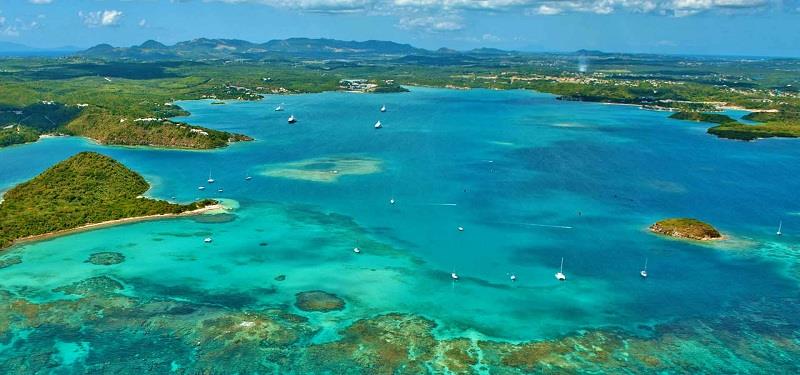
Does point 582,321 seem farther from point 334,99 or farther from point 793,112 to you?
point 334,99

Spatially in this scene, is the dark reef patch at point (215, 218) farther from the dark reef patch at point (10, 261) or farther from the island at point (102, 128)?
the island at point (102, 128)

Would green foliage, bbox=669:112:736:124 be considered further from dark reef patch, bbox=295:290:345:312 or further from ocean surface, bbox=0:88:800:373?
dark reef patch, bbox=295:290:345:312

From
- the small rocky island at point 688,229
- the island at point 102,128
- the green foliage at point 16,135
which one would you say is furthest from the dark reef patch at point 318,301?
the green foliage at point 16,135

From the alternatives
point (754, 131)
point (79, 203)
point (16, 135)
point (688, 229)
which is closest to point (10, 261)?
point (79, 203)

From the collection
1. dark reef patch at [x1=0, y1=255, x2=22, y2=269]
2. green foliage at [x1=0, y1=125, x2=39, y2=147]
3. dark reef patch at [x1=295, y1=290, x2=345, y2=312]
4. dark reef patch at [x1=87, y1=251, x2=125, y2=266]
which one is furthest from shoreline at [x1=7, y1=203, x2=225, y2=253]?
green foliage at [x1=0, y1=125, x2=39, y2=147]

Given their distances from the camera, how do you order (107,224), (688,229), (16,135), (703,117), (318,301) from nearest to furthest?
(318,301)
(688,229)
(107,224)
(16,135)
(703,117)

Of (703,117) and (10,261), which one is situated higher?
(703,117)

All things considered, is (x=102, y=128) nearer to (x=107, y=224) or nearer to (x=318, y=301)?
(x=107, y=224)
